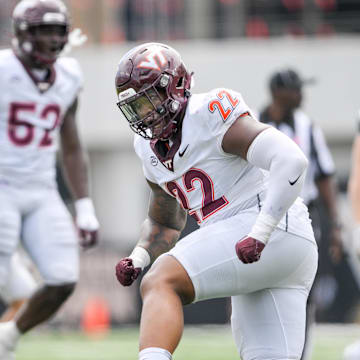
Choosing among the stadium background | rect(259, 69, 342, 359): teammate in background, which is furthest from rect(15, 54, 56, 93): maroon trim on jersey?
the stadium background

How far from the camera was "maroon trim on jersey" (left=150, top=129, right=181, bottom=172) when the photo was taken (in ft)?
12.8

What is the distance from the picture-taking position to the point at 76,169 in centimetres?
596

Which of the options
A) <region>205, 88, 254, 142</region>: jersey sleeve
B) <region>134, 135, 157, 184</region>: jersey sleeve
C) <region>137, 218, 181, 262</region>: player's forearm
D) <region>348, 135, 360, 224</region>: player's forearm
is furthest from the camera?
<region>348, 135, 360, 224</region>: player's forearm

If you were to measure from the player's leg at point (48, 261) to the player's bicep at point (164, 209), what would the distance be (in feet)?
4.48

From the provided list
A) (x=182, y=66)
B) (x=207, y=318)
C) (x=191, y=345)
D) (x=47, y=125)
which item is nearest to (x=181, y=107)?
(x=182, y=66)

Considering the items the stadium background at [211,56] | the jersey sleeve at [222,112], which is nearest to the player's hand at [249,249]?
the jersey sleeve at [222,112]

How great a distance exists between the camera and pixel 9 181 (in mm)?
5578

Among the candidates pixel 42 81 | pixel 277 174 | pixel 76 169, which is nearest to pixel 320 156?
pixel 76 169

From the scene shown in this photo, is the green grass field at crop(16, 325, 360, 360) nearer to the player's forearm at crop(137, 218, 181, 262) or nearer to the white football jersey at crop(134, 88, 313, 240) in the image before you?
the player's forearm at crop(137, 218, 181, 262)

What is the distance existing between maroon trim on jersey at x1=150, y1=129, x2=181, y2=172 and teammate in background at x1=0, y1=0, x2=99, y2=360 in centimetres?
170

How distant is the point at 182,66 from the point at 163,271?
33.4 inches

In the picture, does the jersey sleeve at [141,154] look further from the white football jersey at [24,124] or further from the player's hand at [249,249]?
the white football jersey at [24,124]

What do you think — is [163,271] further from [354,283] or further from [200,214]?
[354,283]

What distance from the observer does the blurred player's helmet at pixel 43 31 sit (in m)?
5.57
